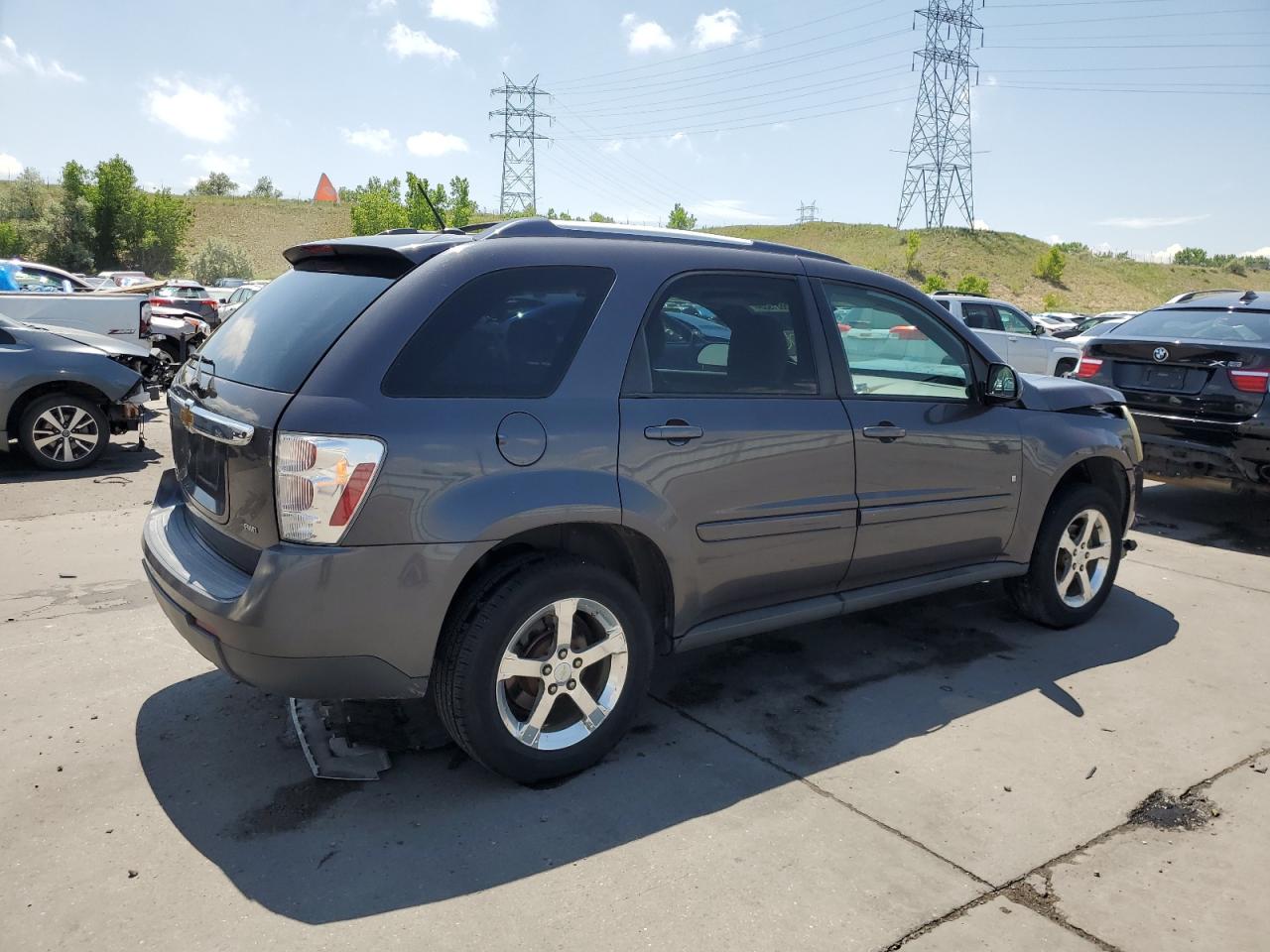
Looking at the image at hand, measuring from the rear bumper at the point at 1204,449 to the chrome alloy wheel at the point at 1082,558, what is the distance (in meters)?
2.52

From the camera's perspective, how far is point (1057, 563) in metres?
5.03

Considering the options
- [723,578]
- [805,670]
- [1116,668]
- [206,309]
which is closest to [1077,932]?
[723,578]

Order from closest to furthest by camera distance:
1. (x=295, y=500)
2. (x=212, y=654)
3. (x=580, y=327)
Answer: (x=295, y=500) → (x=212, y=654) → (x=580, y=327)

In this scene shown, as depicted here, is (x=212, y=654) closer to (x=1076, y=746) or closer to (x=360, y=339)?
(x=360, y=339)

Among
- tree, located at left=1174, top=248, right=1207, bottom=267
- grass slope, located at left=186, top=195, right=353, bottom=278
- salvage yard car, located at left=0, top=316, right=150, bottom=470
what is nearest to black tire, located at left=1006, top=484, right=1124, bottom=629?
salvage yard car, located at left=0, top=316, right=150, bottom=470

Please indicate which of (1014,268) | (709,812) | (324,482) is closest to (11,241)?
(324,482)

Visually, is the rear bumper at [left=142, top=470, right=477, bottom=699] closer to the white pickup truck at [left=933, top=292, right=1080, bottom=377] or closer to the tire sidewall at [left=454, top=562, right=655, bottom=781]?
the tire sidewall at [left=454, top=562, right=655, bottom=781]

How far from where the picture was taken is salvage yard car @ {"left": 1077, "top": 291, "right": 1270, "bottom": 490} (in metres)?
6.92

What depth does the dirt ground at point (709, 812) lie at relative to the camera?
8.59ft

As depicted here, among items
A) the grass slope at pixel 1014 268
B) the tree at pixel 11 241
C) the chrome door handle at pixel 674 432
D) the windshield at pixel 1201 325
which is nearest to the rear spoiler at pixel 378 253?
the chrome door handle at pixel 674 432

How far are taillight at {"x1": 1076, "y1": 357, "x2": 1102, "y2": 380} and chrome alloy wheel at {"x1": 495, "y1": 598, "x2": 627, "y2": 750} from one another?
20.1 ft

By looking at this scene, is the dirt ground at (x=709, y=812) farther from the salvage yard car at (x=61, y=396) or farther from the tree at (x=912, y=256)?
the tree at (x=912, y=256)

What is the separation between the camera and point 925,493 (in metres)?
4.27

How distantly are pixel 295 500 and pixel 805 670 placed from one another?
253 cm
